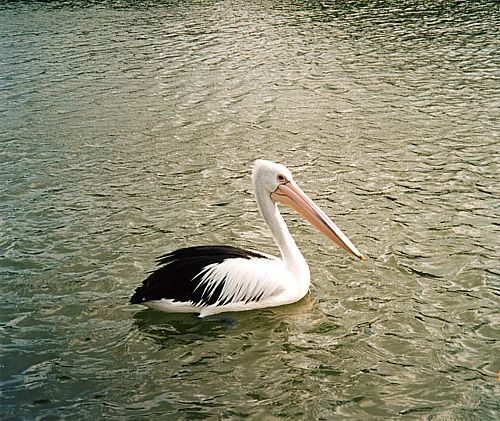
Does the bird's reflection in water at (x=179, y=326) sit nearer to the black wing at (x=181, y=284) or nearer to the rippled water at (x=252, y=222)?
the rippled water at (x=252, y=222)

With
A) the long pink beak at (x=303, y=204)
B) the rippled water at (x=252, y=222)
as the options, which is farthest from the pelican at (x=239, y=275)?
the rippled water at (x=252, y=222)

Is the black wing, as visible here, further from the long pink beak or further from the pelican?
the long pink beak

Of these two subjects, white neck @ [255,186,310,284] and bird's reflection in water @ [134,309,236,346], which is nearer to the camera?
bird's reflection in water @ [134,309,236,346]

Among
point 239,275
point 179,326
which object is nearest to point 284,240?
point 239,275

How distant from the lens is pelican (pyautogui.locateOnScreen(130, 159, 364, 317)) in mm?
4191

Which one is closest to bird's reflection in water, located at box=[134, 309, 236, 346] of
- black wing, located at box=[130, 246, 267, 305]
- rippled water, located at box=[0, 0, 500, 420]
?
rippled water, located at box=[0, 0, 500, 420]

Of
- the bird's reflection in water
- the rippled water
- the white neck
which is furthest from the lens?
the white neck

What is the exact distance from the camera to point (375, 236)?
17.5ft

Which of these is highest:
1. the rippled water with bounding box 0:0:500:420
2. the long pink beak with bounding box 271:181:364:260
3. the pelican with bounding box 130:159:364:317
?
the long pink beak with bounding box 271:181:364:260

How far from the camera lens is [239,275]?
425 cm

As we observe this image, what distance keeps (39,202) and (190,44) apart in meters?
7.30

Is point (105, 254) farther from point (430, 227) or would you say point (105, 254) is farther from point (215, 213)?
point (430, 227)

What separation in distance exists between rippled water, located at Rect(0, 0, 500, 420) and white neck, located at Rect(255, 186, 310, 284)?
0.76 ft

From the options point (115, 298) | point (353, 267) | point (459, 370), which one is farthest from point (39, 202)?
point (459, 370)
